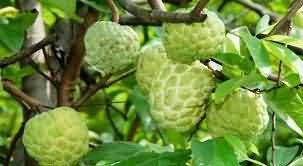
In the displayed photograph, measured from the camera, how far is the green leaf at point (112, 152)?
69.9 inches

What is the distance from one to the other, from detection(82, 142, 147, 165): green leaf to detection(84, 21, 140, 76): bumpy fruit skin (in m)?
0.23

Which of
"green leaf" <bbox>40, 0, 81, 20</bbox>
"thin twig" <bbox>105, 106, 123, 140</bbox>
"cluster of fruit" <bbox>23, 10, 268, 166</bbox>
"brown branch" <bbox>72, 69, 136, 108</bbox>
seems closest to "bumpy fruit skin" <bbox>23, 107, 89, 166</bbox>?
"cluster of fruit" <bbox>23, 10, 268, 166</bbox>

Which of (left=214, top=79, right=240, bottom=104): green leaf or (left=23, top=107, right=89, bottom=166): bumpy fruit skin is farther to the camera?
(left=23, top=107, right=89, bottom=166): bumpy fruit skin

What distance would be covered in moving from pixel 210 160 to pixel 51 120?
0.45 meters

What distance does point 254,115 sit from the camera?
1.54 metres

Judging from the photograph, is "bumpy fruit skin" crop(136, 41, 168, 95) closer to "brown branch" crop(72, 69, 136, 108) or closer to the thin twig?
"brown branch" crop(72, 69, 136, 108)

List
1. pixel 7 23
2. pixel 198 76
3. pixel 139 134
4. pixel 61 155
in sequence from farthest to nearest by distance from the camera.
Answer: pixel 139 134 → pixel 7 23 → pixel 61 155 → pixel 198 76

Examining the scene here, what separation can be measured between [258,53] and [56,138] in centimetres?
56

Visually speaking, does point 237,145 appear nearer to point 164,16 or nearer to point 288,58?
point 288,58

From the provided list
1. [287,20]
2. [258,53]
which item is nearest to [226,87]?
[258,53]

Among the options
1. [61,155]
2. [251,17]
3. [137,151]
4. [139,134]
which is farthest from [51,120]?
[251,17]

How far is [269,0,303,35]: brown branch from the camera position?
145 centimetres

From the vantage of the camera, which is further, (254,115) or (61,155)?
(61,155)

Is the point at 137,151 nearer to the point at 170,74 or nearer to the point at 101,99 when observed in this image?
the point at 170,74
